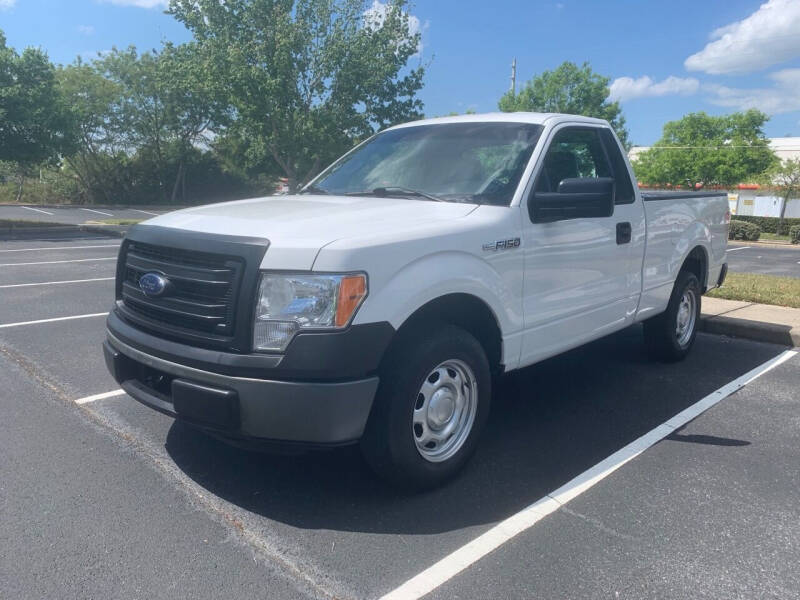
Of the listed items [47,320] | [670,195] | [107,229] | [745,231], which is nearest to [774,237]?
[745,231]

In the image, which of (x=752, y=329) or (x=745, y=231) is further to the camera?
(x=745, y=231)

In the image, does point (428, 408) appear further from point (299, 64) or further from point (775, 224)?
point (775, 224)

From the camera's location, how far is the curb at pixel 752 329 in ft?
22.7

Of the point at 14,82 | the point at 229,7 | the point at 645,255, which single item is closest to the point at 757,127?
the point at 229,7

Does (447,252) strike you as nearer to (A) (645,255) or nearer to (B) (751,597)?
(B) (751,597)

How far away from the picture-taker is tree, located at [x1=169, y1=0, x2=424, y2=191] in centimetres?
2536

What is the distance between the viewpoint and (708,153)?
6738cm

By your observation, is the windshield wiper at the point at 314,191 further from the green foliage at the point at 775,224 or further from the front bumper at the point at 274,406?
the green foliage at the point at 775,224

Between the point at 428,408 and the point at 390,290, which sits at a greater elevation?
the point at 390,290

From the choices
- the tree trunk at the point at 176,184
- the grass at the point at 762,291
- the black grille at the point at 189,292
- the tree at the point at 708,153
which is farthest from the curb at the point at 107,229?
the tree at the point at 708,153

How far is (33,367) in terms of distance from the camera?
5465 millimetres

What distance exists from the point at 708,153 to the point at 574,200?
236 ft

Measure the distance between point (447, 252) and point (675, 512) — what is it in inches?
68.8

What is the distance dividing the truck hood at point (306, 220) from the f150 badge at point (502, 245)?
23 centimetres
